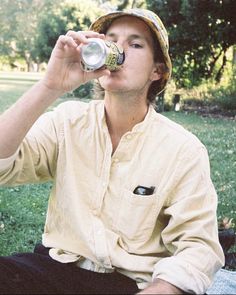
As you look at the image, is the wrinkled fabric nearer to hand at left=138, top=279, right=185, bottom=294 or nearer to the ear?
hand at left=138, top=279, right=185, bottom=294

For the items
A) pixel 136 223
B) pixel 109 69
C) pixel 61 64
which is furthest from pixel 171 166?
pixel 61 64

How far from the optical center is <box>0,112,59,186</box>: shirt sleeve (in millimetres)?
1988

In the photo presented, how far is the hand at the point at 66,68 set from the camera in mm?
1845

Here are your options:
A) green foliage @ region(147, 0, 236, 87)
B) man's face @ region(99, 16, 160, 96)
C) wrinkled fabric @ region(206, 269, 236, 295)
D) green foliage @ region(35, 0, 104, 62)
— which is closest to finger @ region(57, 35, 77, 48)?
man's face @ region(99, 16, 160, 96)

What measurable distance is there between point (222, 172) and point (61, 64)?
425 centimetres

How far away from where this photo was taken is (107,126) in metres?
2.17

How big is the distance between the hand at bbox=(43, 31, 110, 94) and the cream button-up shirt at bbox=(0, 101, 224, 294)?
0.75 ft

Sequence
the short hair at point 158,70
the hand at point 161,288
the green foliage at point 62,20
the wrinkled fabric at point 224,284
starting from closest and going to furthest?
the hand at point 161,288 → the short hair at point 158,70 → the wrinkled fabric at point 224,284 → the green foliage at point 62,20

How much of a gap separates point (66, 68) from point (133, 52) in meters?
0.36

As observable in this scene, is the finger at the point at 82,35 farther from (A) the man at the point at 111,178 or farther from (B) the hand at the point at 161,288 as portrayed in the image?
(B) the hand at the point at 161,288

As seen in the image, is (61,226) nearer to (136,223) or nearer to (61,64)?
(136,223)

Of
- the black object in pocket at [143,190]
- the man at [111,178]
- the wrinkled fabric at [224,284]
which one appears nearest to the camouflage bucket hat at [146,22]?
the man at [111,178]

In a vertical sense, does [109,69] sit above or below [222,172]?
above

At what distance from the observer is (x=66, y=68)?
1.95 meters
